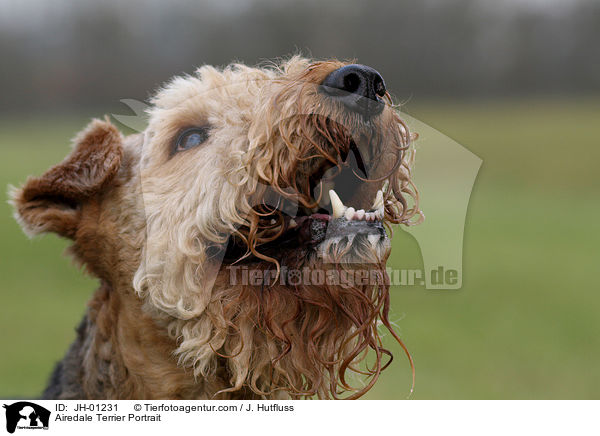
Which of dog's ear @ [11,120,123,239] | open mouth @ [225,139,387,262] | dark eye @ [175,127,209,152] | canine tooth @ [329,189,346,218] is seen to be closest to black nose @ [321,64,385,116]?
open mouth @ [225,139,387,262]

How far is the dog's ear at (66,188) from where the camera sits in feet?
6.84

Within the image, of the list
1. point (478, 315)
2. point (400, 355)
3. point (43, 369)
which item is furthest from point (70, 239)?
point (478, 315)

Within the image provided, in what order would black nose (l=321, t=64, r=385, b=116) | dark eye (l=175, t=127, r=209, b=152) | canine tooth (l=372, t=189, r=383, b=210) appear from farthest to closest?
1. dark eye (l=175, t=127, r=209, b=152)
2. canine tooth (l=372, t=189, r=383, b=210)
3. black nose (l=321, t=64, r=385, b=116)

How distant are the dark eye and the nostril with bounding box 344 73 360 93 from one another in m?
0.58

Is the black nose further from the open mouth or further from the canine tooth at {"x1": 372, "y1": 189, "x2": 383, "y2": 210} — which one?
the canine tooth at {"x1": 372, "y1": 189, "x2": 383, "y2": 210}

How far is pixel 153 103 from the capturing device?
2.20m

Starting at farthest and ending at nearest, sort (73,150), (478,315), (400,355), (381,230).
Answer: (478,315), (400,355), (73,150), (381,230)

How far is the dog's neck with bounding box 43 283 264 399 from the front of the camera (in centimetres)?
201

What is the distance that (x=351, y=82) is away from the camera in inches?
66.6

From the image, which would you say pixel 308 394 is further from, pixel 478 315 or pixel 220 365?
pixel 478 315

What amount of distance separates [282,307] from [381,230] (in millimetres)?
425
